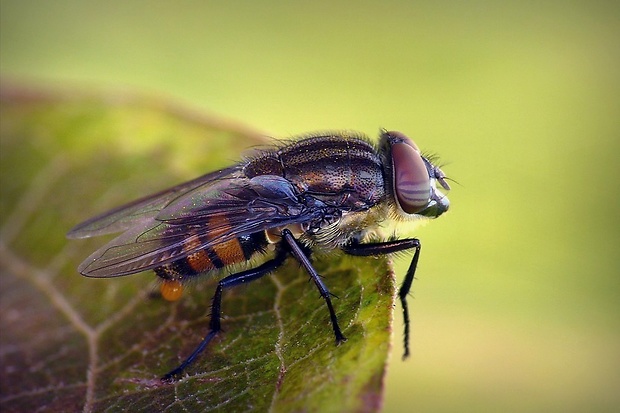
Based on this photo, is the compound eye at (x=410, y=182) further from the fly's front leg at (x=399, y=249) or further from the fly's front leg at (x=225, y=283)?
the fly's front leg at (x=225, y=283)

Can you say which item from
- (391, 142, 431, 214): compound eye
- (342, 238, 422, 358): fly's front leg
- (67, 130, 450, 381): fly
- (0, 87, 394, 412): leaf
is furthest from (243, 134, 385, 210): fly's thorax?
(0, 87, 394, 412): leaf

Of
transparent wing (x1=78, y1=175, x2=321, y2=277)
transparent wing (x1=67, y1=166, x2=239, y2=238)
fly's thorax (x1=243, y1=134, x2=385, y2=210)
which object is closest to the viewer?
transparent wing (x1=78, y1=175, x2=321, y2=277)

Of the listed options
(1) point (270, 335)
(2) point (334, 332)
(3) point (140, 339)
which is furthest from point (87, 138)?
(2) point (334, 332)

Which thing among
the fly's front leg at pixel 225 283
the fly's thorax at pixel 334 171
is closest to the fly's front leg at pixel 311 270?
the fly's front leg at pixel 225 283

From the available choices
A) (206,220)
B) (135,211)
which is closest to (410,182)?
(206,220)

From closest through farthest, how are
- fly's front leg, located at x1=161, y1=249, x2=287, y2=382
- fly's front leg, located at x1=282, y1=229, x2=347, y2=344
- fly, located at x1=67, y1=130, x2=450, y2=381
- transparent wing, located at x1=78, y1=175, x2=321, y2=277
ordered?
fly's front leg, located at x1=282, y1=229, x2=347, y2=344
fly's front leg, located at x1=161, y1=249, x2=287, y2=382
transparent wing, located at x1=78, y1=175, x2=321, y2=277
fly, located at x1=67, y1=130, x2=450, y2=381

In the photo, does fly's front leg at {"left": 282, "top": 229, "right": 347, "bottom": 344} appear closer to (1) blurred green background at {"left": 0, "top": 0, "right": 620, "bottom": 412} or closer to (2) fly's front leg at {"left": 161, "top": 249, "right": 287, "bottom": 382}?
(2) fly's front leg at {"left": 161, "top": 249, "right": 287, "bottom": 382}
